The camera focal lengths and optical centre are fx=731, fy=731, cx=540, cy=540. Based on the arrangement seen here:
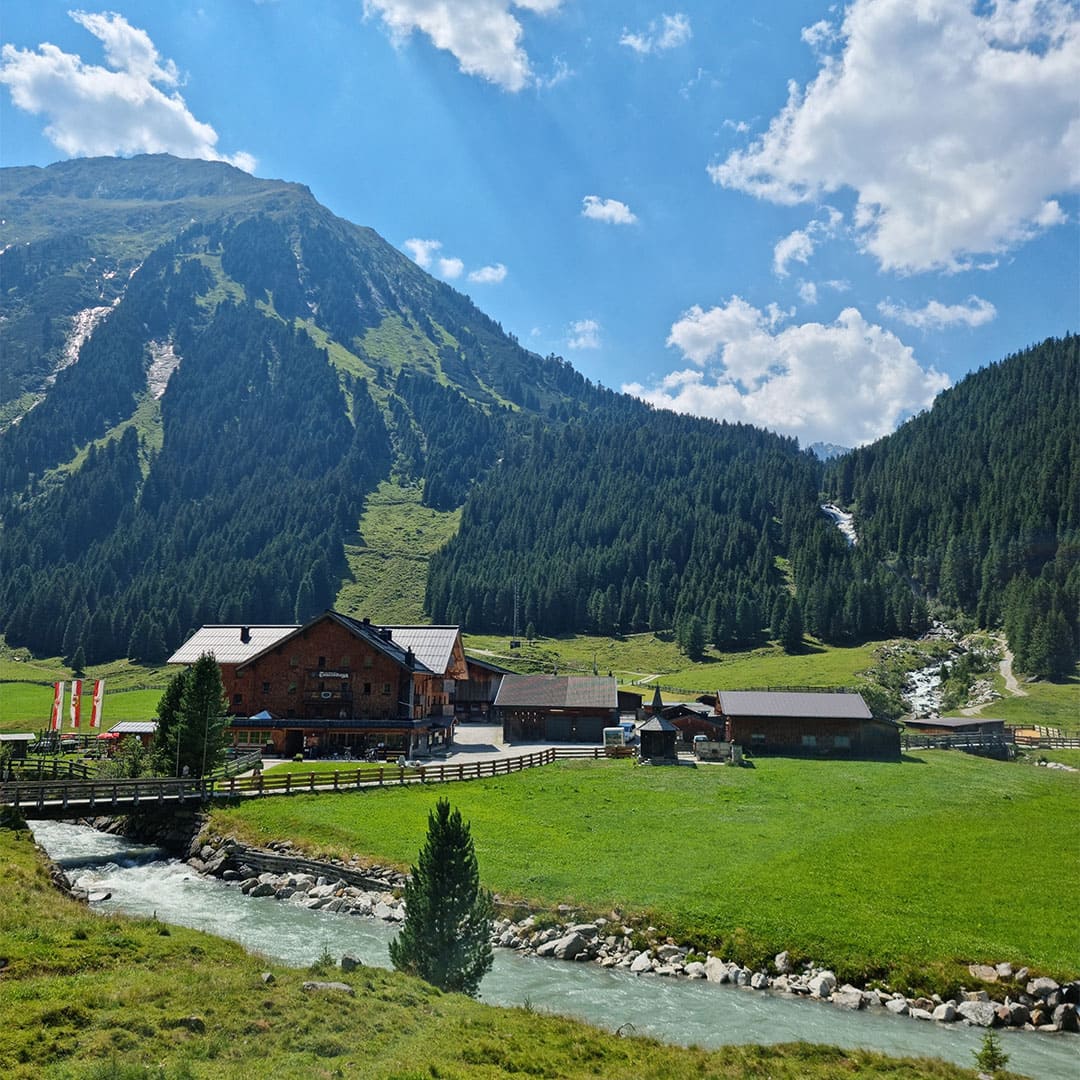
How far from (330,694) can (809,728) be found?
1734 inches

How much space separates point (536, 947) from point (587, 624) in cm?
15188

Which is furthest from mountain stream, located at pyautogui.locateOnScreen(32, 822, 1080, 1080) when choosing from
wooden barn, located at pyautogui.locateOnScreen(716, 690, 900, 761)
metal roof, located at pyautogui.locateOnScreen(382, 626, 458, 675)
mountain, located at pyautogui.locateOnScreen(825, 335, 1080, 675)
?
mountain, located at pyautogui.locateOnScreen(825, 335, 1080, 675)

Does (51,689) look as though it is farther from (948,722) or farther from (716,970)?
(948,722)

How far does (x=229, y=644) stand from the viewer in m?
75.1

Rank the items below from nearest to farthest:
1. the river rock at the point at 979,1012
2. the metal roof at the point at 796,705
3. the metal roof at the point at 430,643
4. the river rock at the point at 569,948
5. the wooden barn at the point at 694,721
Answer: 1. the river rock at the point at 979,1012
2. the river rock at the point at 569,948
3. the metal roof at the point at 796,705
4. the wooden barn at the point at 694,721
5. the metal roof at the point at 430,643

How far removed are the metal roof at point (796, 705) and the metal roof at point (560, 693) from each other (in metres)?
12.1

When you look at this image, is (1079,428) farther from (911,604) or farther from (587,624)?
(587,624)

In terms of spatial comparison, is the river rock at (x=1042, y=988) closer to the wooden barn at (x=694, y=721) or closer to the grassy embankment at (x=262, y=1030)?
the grassy embankment at (x=262, y=1030)

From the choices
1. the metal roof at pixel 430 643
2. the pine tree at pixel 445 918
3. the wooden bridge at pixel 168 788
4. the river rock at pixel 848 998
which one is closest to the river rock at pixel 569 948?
the pine tree at pixel 445 918

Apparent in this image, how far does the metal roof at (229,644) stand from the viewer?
71.9m

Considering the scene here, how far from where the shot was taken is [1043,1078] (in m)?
17.7

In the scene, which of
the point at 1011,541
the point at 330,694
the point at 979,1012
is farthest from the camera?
the point at 1011,541

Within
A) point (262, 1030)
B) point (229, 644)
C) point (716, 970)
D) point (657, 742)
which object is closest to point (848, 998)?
point (716, 970)

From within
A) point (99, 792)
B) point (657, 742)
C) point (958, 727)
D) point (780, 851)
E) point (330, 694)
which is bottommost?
point (780, 851)
